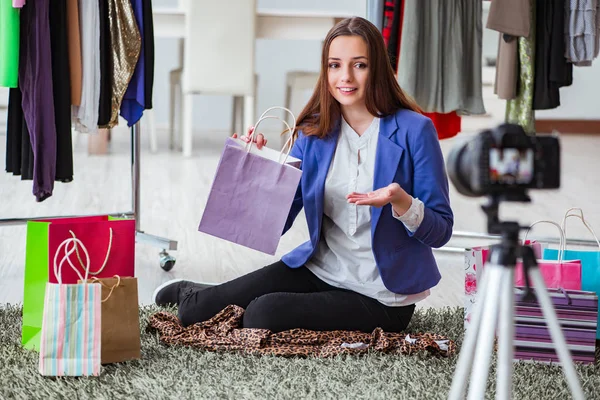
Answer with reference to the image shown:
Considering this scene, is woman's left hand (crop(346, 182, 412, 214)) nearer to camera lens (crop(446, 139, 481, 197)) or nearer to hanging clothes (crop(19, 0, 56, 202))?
camera lens (crop(446, 139, 481, 197))

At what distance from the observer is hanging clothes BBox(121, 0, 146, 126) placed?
2629 millimetres

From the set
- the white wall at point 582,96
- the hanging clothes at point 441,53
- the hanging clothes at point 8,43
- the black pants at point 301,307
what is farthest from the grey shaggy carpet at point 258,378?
the white wall at point 582,96

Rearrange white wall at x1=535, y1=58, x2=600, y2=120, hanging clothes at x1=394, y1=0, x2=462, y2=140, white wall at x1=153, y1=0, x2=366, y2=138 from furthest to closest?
white wall at x1=535, y1=58, x2=600, y2=120 → white wall at x1=153, y1=0, x2=366, y2=138 → hanging clothes at x1=394, y1=0, x2=462, y2=140

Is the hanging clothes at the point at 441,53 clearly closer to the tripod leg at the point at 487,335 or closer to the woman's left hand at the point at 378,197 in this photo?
the woman's left hand at the point at 378,197

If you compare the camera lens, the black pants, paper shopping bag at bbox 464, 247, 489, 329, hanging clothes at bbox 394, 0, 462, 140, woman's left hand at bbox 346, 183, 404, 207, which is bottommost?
the black pants

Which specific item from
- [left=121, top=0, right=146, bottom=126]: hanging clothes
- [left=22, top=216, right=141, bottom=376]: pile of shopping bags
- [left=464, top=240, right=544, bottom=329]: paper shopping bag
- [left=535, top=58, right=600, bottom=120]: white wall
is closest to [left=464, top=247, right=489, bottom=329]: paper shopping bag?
[left=464, top=240, right=544, bottom=329]: paper shopping bag

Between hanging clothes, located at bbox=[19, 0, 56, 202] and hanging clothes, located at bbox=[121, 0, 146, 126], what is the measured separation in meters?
0.26

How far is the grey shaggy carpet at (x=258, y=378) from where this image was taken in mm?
1705

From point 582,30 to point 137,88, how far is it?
4.79 ft

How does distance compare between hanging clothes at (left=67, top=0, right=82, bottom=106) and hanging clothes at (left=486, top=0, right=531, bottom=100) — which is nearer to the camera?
hanging clothes at (left=67, top=0, right=82, bottom=106)

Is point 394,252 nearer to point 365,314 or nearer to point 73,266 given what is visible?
point 365,314

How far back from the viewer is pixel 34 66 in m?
2.45

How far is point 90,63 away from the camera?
8.42 ft

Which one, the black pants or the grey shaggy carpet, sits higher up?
the black pants
